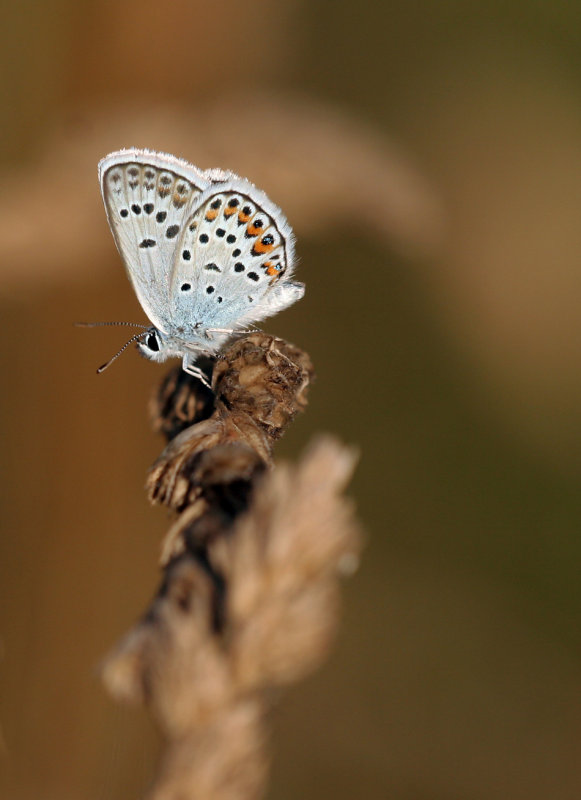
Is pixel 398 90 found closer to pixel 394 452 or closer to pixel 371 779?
pixel 394 452

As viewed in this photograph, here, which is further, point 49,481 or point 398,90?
point 398,90

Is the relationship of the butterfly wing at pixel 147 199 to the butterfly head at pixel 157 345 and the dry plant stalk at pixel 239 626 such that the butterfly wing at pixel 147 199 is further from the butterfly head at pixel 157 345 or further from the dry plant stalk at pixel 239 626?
the dry plant stalk at pixel 239 626

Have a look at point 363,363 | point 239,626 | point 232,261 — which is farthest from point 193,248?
point 363,363

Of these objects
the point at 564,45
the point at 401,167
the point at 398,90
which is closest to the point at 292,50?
the point at 398,90

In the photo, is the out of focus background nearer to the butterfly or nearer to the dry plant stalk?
the butterfly

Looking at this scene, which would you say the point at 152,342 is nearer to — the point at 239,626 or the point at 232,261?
the point at 232,261
